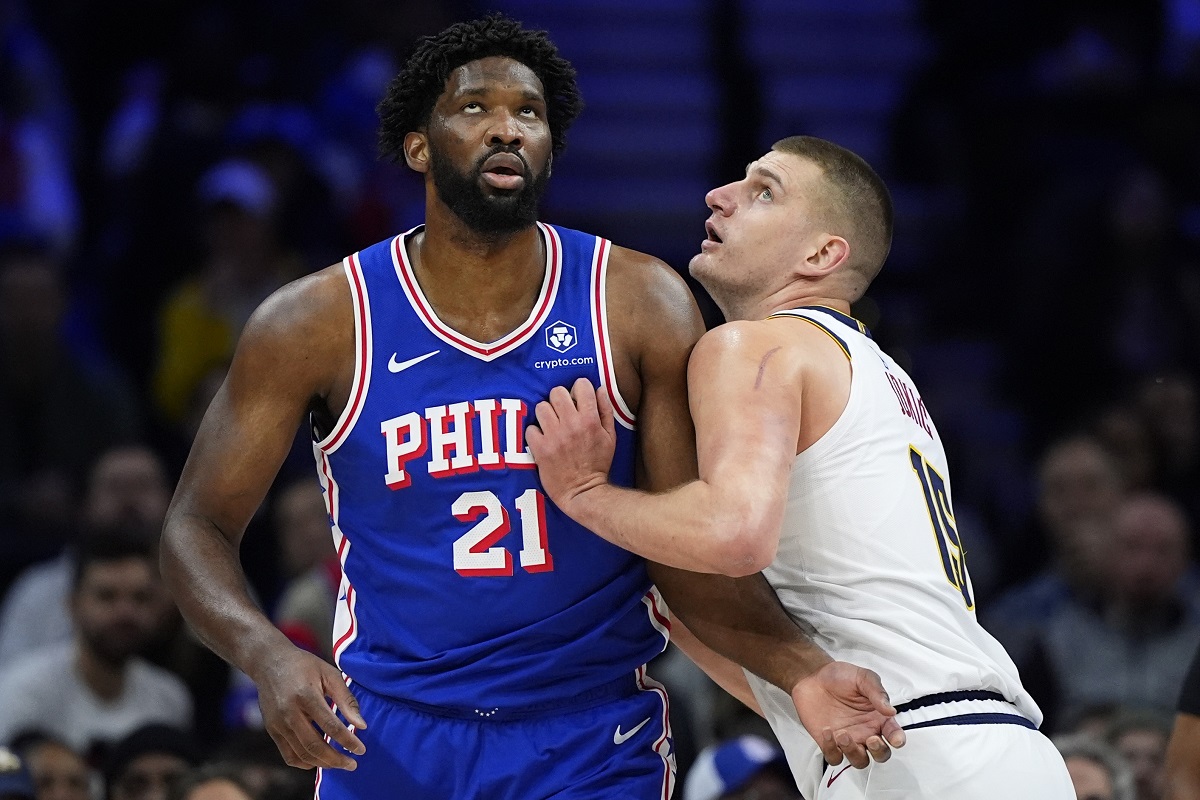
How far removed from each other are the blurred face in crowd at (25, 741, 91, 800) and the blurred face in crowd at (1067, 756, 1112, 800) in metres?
3.63

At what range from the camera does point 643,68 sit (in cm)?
1333

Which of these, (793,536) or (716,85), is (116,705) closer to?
(793,536)

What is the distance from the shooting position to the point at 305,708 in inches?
150

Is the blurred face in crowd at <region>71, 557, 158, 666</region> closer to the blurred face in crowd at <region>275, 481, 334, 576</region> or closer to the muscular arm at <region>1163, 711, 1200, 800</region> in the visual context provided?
the blurred face in crowd at <region>275, 481, 334, 576</region>

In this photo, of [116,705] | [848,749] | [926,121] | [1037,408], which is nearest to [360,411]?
[848,749]

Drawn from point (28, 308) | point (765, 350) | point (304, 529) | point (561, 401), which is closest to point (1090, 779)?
point (765, 350)

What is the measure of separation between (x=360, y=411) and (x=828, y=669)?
1.27 m

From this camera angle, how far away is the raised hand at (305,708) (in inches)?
149

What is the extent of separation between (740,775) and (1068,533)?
9.91ft

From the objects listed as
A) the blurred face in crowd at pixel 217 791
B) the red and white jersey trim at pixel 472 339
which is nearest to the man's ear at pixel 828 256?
the red and white jersey trim at pixel 472 339

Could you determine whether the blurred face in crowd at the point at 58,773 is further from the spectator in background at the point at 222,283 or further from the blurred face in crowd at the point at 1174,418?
the blurred face in crowd at the point at 1174,418

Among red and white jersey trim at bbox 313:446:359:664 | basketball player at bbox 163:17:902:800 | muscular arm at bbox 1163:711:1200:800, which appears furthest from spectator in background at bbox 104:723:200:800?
muscular arm at bbox 1163:711:1200:800

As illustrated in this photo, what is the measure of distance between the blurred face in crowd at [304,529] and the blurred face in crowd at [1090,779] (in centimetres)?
368

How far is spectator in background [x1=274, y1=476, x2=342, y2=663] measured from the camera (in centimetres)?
773
